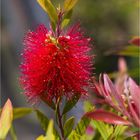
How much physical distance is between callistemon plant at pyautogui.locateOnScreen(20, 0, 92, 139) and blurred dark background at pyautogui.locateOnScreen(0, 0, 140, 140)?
1.10 m

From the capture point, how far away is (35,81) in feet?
2.11

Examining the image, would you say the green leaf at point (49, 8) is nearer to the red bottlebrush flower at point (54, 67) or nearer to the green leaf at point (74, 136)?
the red bottlebrush flower at point (54, 67)

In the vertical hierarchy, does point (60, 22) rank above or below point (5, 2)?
below

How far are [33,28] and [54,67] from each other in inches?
103

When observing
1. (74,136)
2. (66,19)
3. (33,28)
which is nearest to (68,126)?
(74,136)

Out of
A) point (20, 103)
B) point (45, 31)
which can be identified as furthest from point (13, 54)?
point (45, 31)

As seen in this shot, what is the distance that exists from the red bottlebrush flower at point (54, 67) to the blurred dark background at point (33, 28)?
110cm

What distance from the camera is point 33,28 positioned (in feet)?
10.6

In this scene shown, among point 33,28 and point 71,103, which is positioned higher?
point 33,28

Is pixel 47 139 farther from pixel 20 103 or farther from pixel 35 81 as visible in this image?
pixel 20 103

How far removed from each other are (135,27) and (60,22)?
6.19 m

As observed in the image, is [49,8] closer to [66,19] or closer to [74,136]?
[66,19]

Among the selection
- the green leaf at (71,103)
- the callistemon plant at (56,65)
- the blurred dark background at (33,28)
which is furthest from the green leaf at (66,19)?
the blurred dark background at (33,28)

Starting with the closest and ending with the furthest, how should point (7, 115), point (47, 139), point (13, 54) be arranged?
point (47, 139) < point (7, 115) < point (13, 54)
